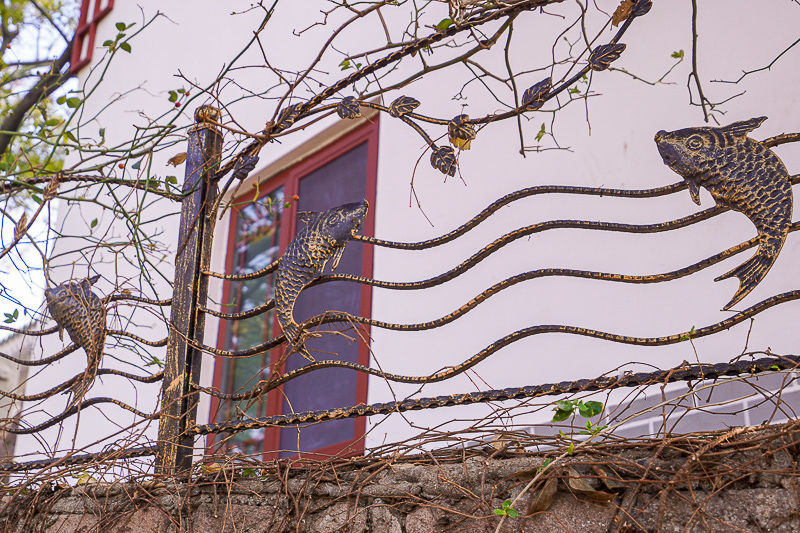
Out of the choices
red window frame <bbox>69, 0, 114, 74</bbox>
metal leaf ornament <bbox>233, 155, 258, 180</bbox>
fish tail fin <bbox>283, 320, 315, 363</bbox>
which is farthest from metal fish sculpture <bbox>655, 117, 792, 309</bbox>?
red window frame <bbox>69, 0, 114, 74</bbox>

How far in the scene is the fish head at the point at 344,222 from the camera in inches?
70.4

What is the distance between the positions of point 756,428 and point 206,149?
5.09ft

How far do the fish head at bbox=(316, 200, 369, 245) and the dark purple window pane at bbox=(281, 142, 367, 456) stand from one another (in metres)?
1.32

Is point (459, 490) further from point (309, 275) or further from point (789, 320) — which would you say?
point (789, 320)

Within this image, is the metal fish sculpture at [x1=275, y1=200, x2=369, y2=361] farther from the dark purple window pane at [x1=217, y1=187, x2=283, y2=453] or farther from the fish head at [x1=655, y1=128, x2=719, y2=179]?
the dark purple window pane at [x1=217, y1=187, x2=283, y2=453]

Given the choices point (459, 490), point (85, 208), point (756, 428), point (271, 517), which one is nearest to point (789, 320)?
point (756, 428)

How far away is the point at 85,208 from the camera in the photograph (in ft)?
16.5

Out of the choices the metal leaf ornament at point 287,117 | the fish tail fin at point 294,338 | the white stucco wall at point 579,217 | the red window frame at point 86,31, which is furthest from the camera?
the red window frame at point 86,31

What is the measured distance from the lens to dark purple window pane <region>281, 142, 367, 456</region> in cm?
324

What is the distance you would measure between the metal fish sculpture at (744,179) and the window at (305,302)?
5.97ft

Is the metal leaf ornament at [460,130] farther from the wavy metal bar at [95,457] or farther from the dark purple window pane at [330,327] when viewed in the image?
the dark purple window pane at [330,327]

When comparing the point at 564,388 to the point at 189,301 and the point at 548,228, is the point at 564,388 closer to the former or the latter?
the point at 548,228

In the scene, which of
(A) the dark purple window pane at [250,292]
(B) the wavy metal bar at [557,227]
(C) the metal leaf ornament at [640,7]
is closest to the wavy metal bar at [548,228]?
(B) the wavy metal bar at [557,227]

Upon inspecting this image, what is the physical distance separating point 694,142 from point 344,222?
0.78m
